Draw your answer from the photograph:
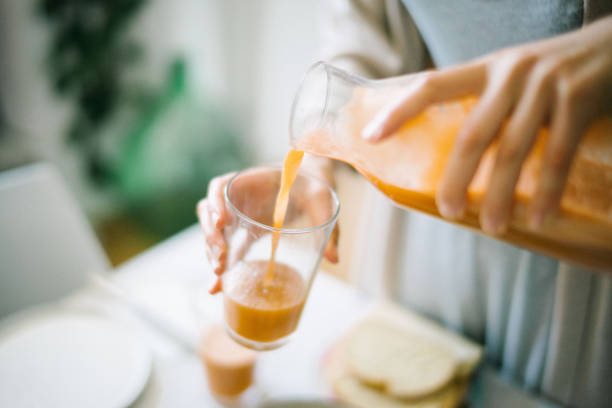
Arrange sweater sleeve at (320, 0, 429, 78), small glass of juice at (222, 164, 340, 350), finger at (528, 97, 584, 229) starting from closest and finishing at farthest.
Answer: finger at (528, 97, 584, 229), small glass of juice at (222, 164, 340, 350), sweater sleeve at (320, 0, 429, 78)

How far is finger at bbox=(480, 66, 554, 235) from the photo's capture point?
0.97ft

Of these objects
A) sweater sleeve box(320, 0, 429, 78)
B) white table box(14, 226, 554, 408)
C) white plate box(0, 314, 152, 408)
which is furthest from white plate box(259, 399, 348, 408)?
sweater sleeve box(320, 0, 429, 78)

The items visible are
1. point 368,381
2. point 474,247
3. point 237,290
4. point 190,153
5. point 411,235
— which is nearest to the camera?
point 237,290

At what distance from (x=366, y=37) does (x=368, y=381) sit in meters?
0.60

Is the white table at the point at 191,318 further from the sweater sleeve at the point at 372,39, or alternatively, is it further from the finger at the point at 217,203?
the sweater sleeve at the point at 372,39

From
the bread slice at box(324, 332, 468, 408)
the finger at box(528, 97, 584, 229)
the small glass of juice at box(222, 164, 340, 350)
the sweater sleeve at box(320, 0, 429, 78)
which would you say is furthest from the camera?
the sweater sleeve at box(320, 0, 429, 78)

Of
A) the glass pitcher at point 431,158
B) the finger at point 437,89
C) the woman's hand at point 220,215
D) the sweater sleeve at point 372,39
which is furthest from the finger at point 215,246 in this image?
the sweater sleeve at point 372,39

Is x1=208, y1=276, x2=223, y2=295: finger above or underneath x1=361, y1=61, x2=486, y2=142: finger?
underneath

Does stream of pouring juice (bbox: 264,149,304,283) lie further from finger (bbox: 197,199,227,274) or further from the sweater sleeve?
the sweater sleeve

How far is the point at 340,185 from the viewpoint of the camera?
2053 millimetres

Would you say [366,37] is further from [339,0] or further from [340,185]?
[340,185]

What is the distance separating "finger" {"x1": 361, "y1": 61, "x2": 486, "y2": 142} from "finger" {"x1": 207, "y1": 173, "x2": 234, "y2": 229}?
22cm

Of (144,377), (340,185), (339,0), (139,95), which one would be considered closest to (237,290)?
(144,377)

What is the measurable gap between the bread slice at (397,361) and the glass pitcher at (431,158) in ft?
1.09
